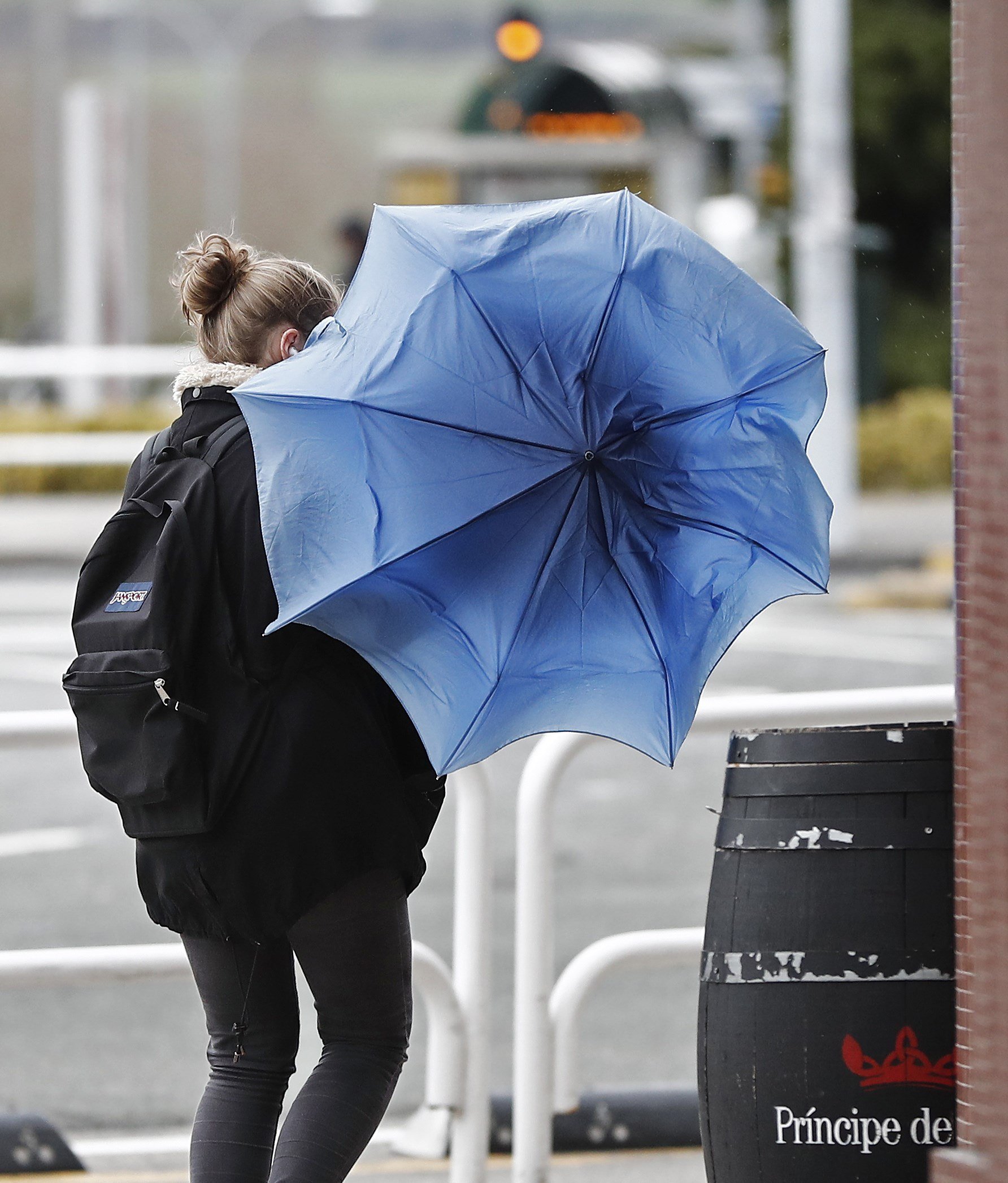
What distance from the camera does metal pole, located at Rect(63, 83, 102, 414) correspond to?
74.5 ft

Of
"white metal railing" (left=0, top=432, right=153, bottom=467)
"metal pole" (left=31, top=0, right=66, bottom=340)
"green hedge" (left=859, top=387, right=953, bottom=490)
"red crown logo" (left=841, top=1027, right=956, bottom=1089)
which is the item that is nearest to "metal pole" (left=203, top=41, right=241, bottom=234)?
"metal pole" (left=31, top=0, right=66, bottom=340)

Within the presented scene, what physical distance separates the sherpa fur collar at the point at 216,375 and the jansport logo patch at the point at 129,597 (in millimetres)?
340

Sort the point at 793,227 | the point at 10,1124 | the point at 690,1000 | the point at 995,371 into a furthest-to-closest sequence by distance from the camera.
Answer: the point at 793,227, the point at 690,1000, the point at 10,1124, the point at 995,371

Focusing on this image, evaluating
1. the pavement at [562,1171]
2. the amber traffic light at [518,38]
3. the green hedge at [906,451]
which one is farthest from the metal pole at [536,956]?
the green hedge at [906,451]

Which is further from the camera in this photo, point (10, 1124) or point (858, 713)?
point (10, 1124)

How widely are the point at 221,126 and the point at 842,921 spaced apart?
35238 millimetres

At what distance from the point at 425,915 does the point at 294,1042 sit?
12.0 feet

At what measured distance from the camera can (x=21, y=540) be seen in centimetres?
1780

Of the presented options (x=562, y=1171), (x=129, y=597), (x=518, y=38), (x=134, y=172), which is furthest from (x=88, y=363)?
(x=129, y=597)

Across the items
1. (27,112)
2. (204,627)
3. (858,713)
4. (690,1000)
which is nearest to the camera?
(204,627)

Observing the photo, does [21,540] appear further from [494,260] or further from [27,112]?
[27,112]

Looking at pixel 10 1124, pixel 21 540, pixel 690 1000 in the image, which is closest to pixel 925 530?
pixel 21 540

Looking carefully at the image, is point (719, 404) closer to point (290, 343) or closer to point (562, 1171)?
point (290, 343)

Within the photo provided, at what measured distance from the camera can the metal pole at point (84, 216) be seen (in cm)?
2270
